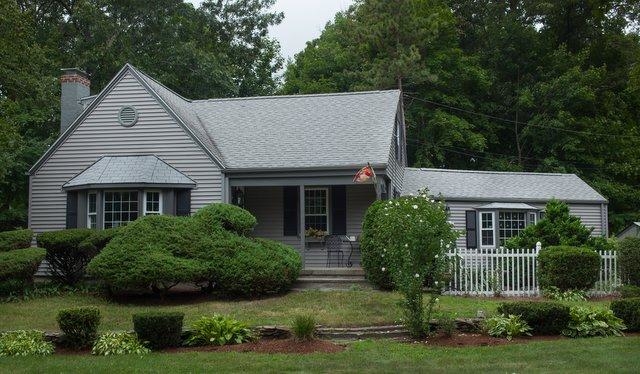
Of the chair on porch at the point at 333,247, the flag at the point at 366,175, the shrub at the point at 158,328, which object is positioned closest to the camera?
the shrub at the point at 158,328

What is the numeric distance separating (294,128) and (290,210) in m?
2.50

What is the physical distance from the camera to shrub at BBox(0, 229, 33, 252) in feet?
52.5

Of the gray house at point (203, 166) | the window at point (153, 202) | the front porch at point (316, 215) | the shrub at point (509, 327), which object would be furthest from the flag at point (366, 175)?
the shrub at point (509, 327)

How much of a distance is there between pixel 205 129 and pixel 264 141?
84.0 inches

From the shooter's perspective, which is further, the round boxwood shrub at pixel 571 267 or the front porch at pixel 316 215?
the front porch at pixel 316 215

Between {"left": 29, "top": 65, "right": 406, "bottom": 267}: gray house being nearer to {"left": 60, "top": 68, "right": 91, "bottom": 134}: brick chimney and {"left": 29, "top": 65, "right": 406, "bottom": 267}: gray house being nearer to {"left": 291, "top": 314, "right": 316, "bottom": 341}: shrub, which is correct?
A: {"left": 60, "top": 68, "right": 91, "bottom": 134}: brick chimney

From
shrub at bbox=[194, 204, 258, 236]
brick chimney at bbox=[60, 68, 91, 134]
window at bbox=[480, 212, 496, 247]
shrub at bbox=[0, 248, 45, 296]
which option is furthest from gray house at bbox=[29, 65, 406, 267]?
window at bbox=[480, 212, 496, 247]

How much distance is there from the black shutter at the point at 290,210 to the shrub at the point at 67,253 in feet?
18.5

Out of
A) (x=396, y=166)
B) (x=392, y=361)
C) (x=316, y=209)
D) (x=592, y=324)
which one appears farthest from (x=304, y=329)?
(x=396, y=166)

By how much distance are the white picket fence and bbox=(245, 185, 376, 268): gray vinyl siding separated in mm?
4100

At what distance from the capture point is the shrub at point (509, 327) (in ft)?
36.9

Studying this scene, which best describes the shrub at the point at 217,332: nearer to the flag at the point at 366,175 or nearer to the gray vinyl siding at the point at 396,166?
the flag at the point at 366,175

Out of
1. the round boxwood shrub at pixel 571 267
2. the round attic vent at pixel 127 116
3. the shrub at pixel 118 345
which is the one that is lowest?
the shrub at pixel 118 345

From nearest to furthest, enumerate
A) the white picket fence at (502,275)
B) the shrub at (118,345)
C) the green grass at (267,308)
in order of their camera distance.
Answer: the shrub at (118,345) < the green grass at (267,308) < the white picket fence at (502,275)
